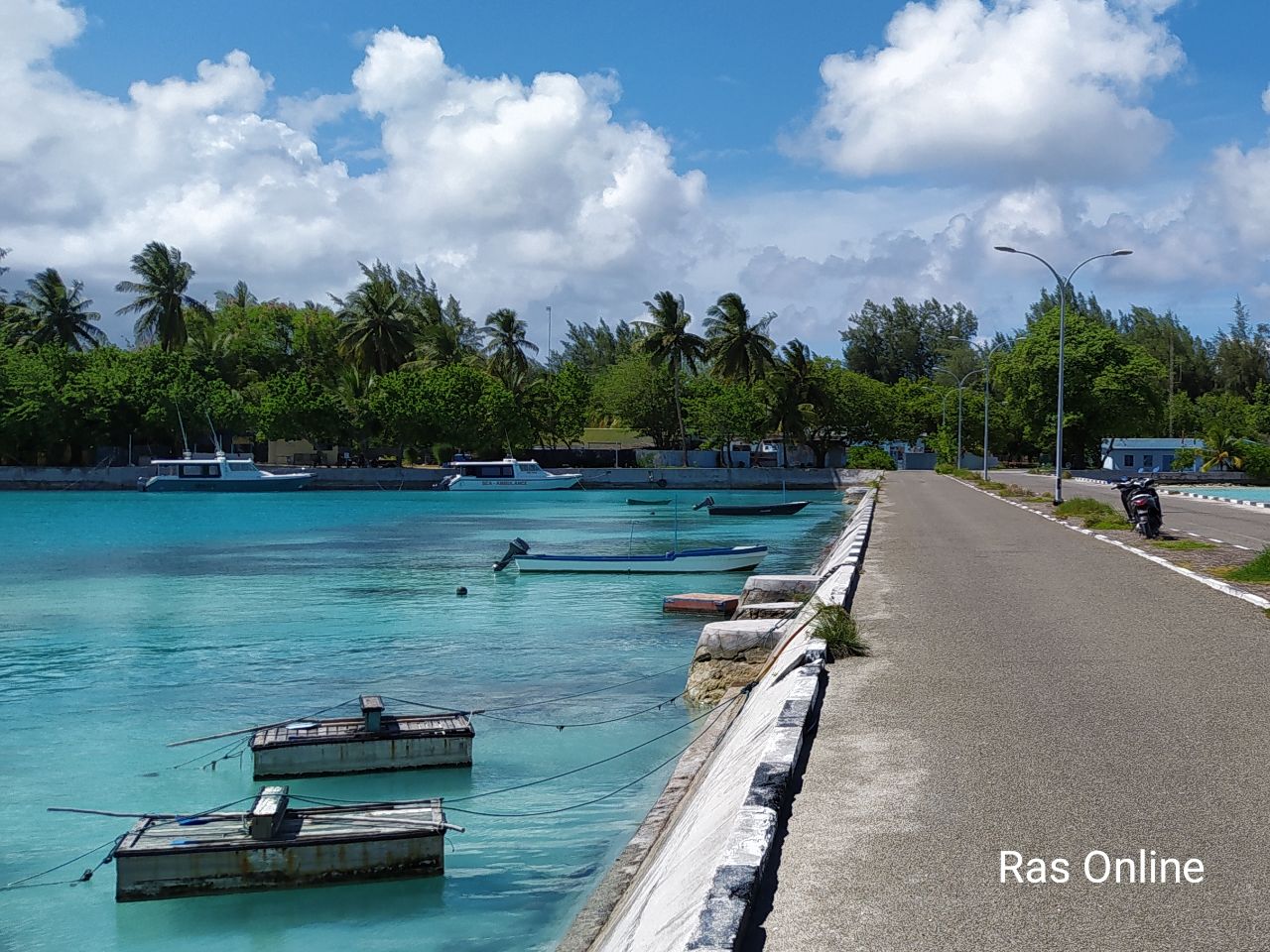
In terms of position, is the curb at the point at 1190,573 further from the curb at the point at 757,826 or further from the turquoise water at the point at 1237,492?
the turquoise water at the point at 1237,492

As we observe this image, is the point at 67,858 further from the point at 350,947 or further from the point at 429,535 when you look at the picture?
the point at 429,535

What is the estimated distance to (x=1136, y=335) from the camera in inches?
5074

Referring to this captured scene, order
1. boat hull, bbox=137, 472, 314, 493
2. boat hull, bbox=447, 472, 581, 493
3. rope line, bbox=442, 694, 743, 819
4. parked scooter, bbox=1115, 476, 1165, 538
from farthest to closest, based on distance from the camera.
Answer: boat hull, bbox=447, 472, 581, 493, boat hull, bbox=137, 472, 314, 493, parked scooter, bbox=1115, 476, 1165, 538, rope line, bbox=442, 694, 743, 819

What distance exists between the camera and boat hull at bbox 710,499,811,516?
5738 cm

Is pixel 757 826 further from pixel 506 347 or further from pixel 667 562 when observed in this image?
pixel 506 347

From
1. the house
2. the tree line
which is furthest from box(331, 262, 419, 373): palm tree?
the house

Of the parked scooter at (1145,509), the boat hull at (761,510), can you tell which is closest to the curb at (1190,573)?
the parked scooter at (1145,509)

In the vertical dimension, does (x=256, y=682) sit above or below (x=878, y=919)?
below

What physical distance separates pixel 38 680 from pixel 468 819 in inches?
417

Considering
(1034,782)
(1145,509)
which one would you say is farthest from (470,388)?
(1034,782)

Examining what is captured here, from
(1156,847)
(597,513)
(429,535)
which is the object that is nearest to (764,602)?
(1156,847)

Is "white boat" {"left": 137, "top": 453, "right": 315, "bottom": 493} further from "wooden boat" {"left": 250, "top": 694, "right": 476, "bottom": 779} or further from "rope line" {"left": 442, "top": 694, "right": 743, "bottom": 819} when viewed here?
"rope line" {"left": 442, "top": 694, "right": 743, "bottom": 819}

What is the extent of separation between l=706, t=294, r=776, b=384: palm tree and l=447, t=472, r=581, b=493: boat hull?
47.5 ft

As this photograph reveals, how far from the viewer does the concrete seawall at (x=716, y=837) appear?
17.2ft
